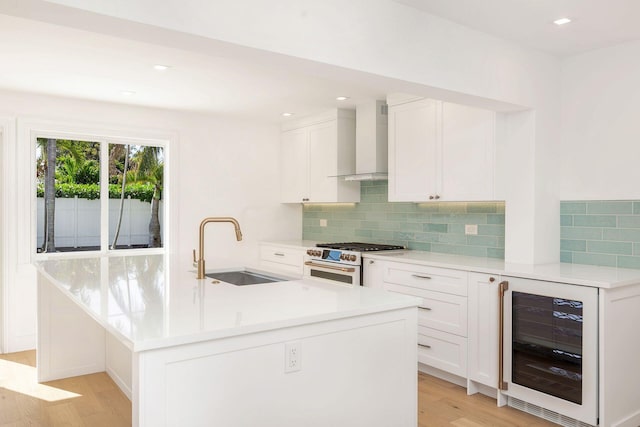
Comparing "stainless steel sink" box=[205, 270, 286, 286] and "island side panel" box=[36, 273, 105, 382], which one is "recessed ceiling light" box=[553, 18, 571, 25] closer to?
"stainless steel sink" box=[205, 270, 286, 286]

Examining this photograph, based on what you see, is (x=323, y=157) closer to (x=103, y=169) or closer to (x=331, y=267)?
(x=331, y=267)

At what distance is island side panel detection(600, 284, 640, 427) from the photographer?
278 cm

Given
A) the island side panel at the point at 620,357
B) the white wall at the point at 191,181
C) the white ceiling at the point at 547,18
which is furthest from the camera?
the white wall at the point at 191,181

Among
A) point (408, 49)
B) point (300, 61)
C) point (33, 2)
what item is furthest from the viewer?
point (408, 49)

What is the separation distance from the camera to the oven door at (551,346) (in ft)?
9.23

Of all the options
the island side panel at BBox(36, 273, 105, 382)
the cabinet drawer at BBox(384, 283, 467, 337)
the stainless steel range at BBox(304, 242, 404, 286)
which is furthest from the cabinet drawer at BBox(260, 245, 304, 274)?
the island side panel at BBox(36, 273, 105, 382)

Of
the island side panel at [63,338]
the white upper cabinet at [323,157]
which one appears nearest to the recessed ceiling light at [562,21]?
the white upper cabinet at [323,157]

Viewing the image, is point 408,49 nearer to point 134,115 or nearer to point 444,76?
point 444,76

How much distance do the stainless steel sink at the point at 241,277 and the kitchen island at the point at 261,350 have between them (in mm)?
451

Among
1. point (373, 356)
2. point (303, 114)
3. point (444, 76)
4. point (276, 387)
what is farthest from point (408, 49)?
point (303, 114)

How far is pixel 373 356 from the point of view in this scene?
209 centimetres

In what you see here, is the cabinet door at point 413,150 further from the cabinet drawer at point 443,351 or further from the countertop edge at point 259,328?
the countertop edge at point 259,328

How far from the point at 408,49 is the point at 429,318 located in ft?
6.78

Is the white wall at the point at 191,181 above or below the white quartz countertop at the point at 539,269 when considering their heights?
above
